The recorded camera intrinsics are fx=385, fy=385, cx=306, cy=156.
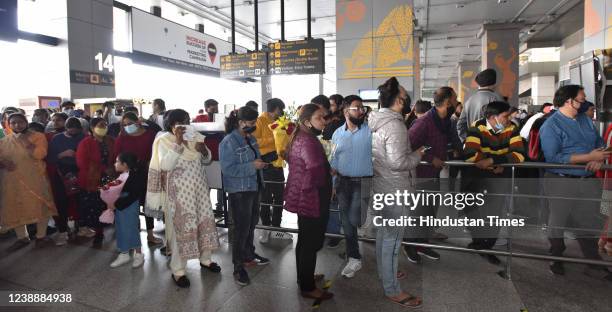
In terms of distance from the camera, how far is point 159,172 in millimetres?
3160

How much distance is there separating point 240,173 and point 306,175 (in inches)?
28.0

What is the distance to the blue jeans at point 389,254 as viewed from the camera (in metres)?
2.68

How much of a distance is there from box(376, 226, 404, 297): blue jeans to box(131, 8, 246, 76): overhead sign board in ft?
33.1

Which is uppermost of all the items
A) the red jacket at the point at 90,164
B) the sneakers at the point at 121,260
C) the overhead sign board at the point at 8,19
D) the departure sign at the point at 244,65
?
the overhead sign board at the point at 8,19

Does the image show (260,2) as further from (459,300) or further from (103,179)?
(459,300)

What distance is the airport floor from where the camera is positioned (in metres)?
2.75

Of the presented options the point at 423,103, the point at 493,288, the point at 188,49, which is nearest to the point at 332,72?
the point at 188,49

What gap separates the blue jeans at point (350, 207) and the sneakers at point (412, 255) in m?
0.56

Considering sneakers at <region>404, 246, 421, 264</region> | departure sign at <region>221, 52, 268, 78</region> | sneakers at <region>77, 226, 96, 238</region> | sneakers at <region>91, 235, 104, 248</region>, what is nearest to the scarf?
sneakers at <region>91, 235, 104, 248</region>

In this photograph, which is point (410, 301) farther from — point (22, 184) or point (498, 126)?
point (22, 184)

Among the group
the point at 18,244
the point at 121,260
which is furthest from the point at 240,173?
the point at 18,244

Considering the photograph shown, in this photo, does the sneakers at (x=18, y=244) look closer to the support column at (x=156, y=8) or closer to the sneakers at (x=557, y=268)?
the sneakers at (x=557, y=268)

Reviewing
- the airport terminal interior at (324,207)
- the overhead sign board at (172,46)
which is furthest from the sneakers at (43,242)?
the overhead sign board at (172,46)

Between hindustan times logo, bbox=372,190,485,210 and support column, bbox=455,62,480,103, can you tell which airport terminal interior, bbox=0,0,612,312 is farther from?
support column, bbox=455,62,480,103
